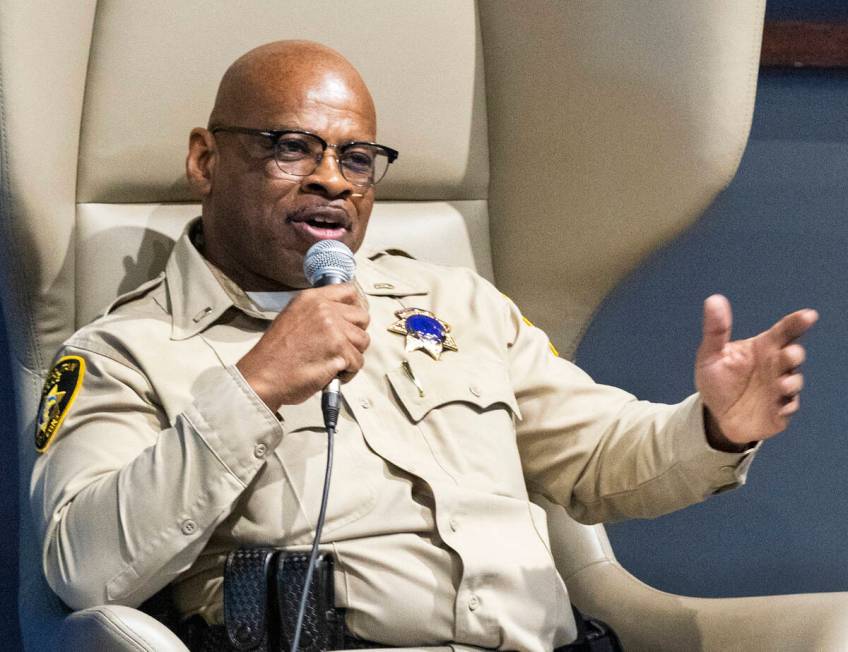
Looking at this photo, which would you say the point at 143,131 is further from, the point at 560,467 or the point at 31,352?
the point at 560,467

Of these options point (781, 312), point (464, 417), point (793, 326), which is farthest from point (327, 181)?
point (781, 312)

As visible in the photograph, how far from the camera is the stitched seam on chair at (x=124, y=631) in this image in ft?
3.79

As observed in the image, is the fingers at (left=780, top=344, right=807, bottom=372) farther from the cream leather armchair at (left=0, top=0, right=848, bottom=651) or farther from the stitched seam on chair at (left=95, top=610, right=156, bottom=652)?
the stitched seam on chair at (left=95, top=610, right=156, bottom=652)

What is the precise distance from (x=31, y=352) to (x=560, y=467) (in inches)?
26.3

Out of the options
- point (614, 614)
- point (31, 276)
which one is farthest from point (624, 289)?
point (31, 276)

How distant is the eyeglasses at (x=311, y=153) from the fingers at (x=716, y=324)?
0.47 metres

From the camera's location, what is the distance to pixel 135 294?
1.55 metres

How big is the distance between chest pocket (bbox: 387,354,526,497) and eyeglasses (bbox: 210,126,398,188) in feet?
0.77

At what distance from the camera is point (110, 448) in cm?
136

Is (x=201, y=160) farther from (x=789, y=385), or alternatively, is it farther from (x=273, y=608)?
(x=789, y=385)

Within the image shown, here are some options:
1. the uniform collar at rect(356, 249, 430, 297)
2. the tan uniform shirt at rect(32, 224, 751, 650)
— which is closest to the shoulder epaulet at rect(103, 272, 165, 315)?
the tan uniform shirt at rect(32, 224, 751, 650)

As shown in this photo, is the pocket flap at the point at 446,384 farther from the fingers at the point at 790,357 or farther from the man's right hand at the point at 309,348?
the fingers at the point at 790,357

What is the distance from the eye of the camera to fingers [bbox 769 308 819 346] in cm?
125

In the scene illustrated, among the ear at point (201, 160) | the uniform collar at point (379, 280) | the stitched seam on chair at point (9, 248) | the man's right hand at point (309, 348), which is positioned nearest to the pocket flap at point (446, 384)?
the uniform collar at point (379, 280)
